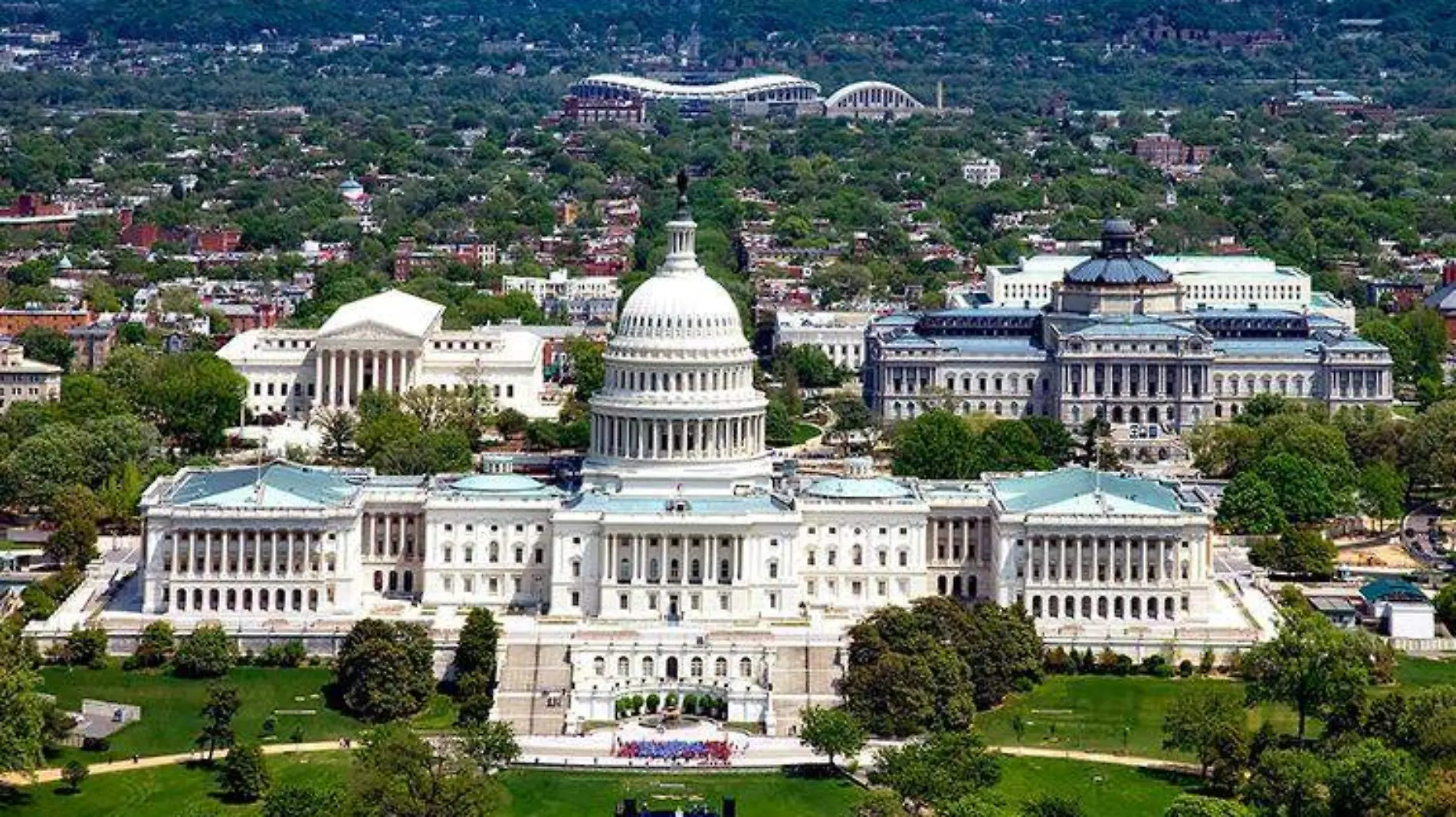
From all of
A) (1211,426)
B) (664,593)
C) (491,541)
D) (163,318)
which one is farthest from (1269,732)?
(163,318)

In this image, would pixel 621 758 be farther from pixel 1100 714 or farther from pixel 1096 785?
pixel 1100 714

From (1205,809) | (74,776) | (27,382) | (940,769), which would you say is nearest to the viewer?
(1205,809)

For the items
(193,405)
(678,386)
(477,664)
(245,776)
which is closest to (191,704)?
(477,664)

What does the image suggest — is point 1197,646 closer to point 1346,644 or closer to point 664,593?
point 1346,644

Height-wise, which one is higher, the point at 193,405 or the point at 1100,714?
the point at 193,405

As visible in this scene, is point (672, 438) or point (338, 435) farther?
point (338, 435)

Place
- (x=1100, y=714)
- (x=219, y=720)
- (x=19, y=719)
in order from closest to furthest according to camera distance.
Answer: (x=19, y=719) → (x=219, y=720) → (x=1100, y=714)

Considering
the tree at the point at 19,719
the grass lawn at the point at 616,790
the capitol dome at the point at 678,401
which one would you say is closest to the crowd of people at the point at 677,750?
the grass lawn at the point at 616,790
